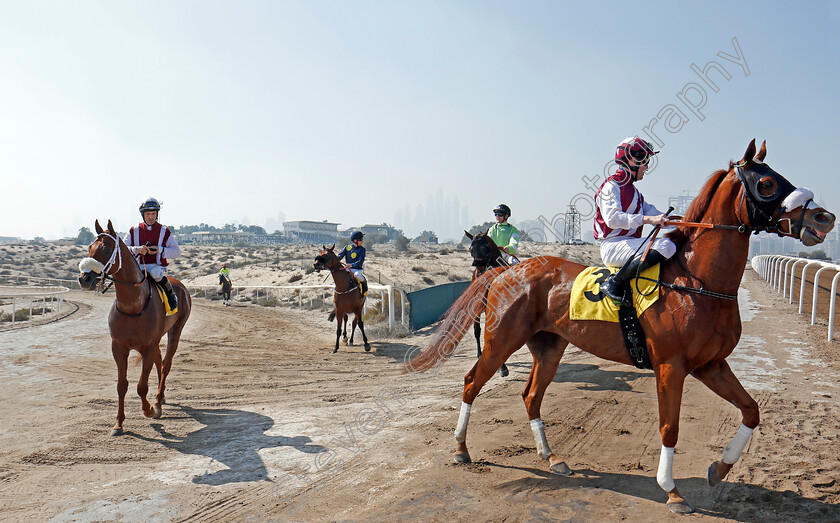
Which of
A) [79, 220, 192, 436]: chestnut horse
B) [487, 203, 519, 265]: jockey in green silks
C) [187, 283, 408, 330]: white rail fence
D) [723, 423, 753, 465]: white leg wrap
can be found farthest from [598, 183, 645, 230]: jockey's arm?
[187, 283, 408, 330]: white rail fence

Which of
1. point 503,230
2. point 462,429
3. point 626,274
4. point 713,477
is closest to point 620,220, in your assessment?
point 626,274

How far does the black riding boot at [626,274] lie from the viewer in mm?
4047

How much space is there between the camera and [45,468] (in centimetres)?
489

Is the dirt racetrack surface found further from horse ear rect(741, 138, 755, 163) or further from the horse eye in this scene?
horse ear rect(741, 138, 755, 163)

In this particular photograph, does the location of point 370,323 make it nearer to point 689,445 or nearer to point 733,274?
point 689,445

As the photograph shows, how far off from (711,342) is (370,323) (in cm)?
1177

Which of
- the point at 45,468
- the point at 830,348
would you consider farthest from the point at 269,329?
the point at 830,348

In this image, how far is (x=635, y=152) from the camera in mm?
4461

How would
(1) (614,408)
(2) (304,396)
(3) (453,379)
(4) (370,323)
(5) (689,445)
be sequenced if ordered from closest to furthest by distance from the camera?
(5) (689,445) → (1) (614,408) → (2) (304,396) → (3) (453,379) → (4) (370,323)

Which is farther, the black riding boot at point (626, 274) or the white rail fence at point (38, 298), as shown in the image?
the white rail fence at point (38, 298)

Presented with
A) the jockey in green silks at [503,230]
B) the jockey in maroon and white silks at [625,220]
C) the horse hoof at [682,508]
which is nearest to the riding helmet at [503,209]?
the jockey in green silks at [503,230]

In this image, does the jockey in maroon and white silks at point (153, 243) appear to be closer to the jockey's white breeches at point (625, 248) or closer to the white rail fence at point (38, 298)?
the jockey's white breeches at point (625, 248)

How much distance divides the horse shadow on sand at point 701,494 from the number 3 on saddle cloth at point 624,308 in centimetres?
94

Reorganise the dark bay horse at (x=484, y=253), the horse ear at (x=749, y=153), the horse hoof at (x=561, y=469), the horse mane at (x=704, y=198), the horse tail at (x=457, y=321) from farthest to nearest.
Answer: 1. the dark bay horse at (x=484, y=253)
2. the horse tail at (x=457, y=321)
3. the horse hoof at (x=561, y=469)
4. the horse mane at (x=704, y=198)
5. the horse ear at (x=749, y=153)
